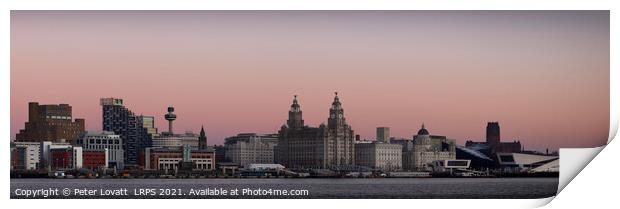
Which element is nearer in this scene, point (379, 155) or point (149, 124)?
point (149, 124)

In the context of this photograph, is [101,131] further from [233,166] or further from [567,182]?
[567,182]

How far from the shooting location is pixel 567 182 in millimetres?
24078

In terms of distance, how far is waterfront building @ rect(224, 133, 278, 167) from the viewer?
2472cm

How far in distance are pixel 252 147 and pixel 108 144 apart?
1.37 metres

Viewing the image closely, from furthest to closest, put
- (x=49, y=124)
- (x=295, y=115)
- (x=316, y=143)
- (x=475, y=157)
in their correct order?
(x=475, y=157) < (x=316, y=143) < (x=295, y=115) < (x=49, y=124)

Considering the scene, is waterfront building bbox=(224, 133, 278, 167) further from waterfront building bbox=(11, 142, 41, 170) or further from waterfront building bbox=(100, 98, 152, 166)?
waterfront building bbox=(11, 142, 41, 170)

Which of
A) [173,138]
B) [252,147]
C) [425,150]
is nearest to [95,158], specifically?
[173,138]

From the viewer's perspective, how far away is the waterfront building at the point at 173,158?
81.8 ft

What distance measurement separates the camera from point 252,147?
976 inches

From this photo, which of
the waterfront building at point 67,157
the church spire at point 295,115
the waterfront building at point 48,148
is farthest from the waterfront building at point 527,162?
the waterfront building at point 48,148

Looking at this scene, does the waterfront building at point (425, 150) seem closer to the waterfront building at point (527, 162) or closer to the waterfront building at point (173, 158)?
the waterfront building at point (527, 162)

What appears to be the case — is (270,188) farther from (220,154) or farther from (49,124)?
(49,124)

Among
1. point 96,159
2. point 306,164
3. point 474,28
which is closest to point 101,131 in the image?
point 96,159
